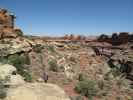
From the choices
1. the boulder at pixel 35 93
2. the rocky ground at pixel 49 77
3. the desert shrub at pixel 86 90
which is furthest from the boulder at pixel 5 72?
the desert shrub at pixel 86 90

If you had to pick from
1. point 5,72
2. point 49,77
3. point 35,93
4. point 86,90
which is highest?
point 5,72

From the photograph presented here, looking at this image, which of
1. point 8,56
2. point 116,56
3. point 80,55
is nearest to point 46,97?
point 8,56

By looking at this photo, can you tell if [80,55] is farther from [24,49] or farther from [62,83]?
[62,83]

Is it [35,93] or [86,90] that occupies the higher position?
[35,93]

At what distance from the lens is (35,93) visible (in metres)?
7.71

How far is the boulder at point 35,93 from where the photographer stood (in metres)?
7.41

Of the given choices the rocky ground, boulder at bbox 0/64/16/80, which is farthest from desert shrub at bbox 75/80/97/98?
boulder at bbox 0/64/16/80

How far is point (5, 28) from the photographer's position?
2388 cm

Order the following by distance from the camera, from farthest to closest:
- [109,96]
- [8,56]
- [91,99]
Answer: [8,56] → [109,96] → [91,99]

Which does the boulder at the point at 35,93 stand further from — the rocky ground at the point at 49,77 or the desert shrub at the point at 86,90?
the desert shrub at the point at 86,90

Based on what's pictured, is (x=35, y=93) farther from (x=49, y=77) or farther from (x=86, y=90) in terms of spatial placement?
(x=49, y=77)

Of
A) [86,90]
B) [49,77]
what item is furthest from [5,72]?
[49,77]

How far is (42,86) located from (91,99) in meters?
5.65

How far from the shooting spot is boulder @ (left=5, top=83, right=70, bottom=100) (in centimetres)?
741
